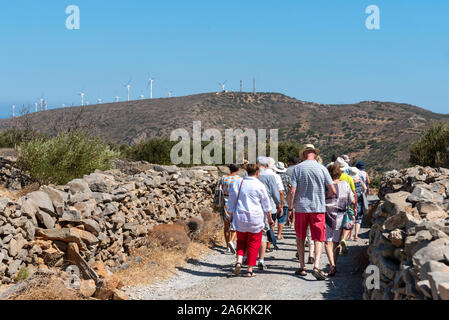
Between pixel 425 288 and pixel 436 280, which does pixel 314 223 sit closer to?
pixel 425 288

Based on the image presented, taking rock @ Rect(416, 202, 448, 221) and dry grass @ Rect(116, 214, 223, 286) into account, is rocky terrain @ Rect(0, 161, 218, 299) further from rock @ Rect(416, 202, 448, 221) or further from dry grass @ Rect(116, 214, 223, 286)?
rock @ Rect(416, 202, 448, 221)

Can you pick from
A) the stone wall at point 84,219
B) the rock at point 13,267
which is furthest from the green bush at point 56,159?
the rock at point 13,267

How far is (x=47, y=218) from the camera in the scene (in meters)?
7.12

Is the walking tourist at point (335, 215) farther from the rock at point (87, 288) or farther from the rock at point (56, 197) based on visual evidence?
the rock at point (56, 197)

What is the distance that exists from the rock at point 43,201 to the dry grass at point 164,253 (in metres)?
1.60

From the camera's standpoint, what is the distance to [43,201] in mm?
7277

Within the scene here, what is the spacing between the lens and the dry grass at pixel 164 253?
820 cm

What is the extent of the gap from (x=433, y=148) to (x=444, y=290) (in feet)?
78.6

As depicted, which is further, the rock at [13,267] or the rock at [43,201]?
the rock at [43,201]

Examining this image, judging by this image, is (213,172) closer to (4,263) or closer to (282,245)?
(282,245)

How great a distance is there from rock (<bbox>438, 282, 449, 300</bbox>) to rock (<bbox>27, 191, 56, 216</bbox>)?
542 cm

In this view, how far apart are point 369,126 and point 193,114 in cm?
2411

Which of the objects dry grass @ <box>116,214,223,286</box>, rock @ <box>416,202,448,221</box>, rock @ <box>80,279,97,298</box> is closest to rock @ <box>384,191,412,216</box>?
rock @ <box>416,202,448,221</box>
